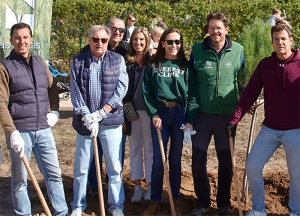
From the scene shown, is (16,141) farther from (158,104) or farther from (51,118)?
(158,104)

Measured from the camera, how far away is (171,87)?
16.8 ft

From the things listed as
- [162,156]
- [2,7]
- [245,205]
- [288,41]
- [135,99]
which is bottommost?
[245,205]

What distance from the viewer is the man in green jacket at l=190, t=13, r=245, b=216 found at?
508cm

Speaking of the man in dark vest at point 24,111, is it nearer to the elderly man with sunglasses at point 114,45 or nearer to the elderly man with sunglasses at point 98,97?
the elderly man with sunglasses at point 98,97

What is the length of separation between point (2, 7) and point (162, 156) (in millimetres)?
6392

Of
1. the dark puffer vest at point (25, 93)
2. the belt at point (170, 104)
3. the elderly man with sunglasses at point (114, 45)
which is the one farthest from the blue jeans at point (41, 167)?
the belt at point (170, 104)

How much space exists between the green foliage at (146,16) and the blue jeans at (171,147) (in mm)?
8039

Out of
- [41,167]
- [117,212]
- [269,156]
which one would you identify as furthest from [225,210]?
[41,167]

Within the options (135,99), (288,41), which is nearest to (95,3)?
(135,99)

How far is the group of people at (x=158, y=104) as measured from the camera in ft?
15.4

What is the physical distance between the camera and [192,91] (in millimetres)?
5168

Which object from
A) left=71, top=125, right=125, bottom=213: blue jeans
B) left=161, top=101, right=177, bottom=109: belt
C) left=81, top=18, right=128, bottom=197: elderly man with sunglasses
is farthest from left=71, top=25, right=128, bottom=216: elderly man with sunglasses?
left=81, top=18, right=128, bottom=197: elderly man with sunglasses

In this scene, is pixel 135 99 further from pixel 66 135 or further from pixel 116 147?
pixel 66 135

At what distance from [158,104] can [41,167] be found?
52.1 inches
